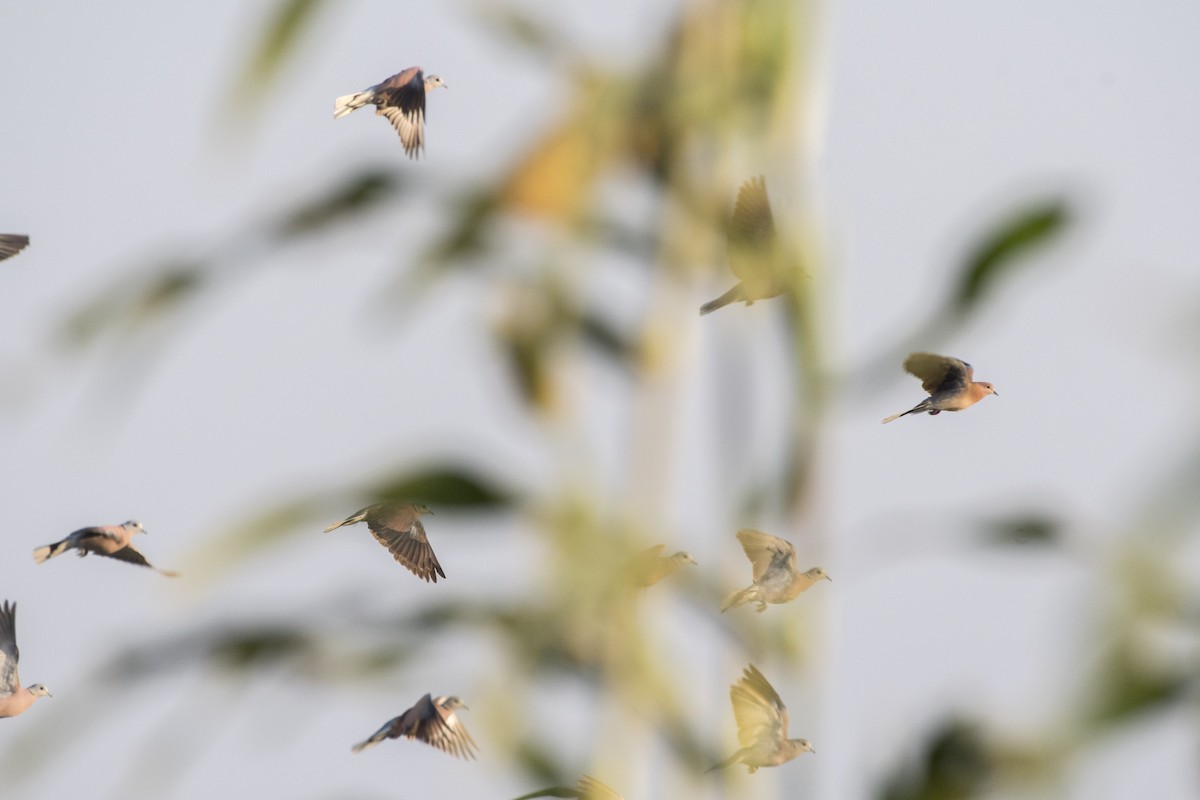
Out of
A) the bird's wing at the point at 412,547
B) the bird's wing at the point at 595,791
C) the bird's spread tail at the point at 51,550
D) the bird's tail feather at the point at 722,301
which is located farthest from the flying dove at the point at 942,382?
the bird's spread tail at the point at 51,550

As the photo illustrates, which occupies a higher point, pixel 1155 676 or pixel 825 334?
pixel 825 334

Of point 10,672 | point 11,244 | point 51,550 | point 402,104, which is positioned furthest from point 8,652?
point 402,104

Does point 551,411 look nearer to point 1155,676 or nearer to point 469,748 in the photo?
point 469,748

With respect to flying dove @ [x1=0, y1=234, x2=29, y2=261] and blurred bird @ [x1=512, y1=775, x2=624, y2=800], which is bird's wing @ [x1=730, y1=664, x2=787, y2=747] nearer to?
blurred bird @ [x1=512, y1=775, x2=624, y2=800]

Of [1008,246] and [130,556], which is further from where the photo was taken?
[130,556]

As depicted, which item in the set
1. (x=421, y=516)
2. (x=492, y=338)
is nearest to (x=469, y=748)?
(x=421, y=516)

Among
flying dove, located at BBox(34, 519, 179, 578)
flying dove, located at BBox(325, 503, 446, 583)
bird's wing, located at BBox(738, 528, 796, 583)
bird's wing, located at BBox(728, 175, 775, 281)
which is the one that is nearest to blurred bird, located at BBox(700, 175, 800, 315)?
bird's wing, located at BBox(728, 175, 775, 281)

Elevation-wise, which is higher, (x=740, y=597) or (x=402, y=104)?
(x=402, y=104)

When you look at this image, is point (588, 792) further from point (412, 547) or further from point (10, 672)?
point (10, 672)
